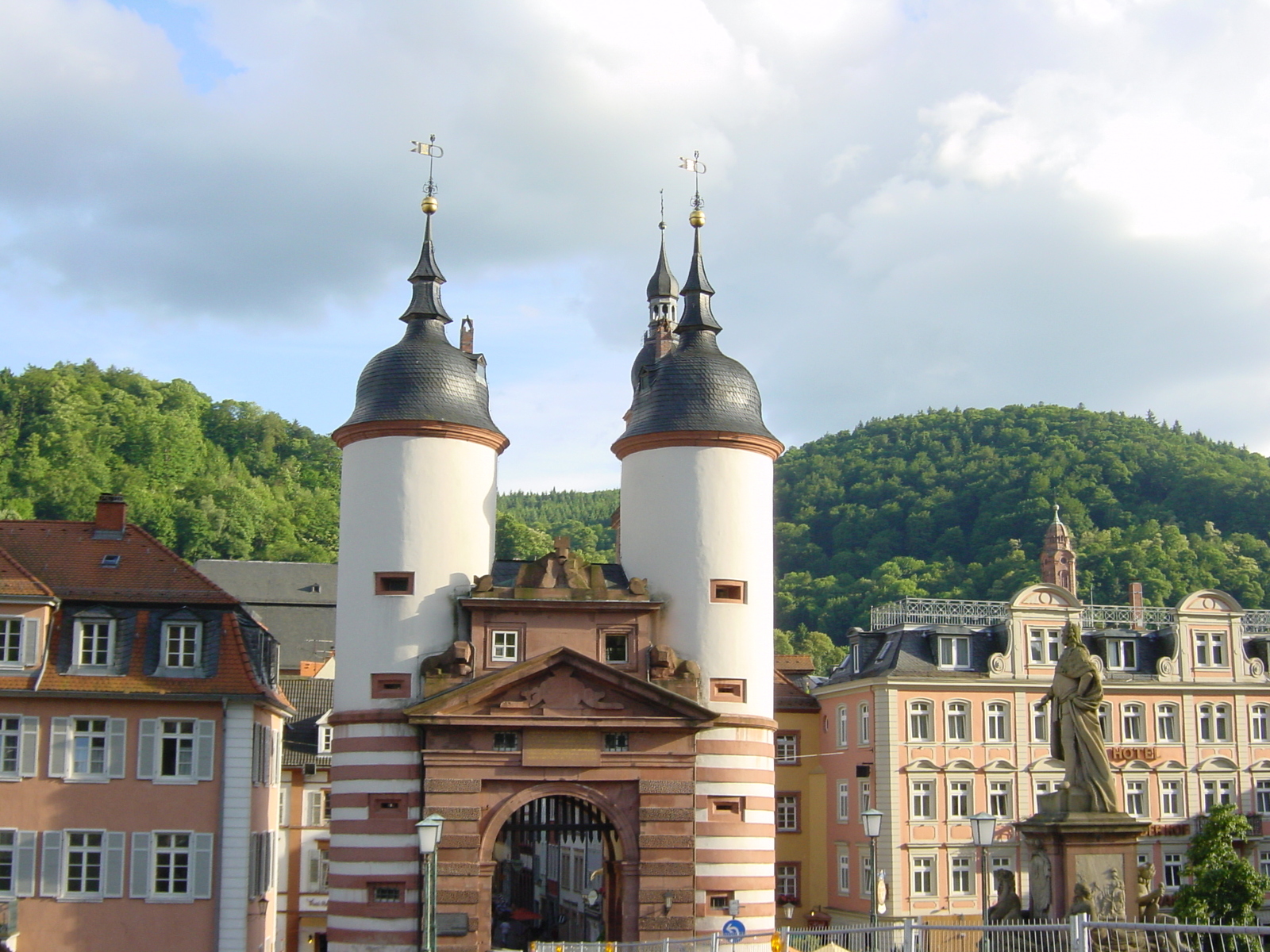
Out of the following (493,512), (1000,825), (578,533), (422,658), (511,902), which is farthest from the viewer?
(578,533)

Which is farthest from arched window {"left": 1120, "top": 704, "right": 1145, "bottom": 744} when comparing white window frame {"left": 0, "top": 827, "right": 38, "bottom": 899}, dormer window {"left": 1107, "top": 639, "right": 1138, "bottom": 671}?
white window frame {"left": 0, "top": 827, "right": 38, "bottom": 899}

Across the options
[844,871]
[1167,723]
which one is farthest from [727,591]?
[1167,723]

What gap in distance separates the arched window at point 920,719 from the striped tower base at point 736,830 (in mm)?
15732

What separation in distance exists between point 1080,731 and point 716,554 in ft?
55.9

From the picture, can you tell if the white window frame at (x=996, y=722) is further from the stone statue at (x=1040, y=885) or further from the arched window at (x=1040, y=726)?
the stone statue at (x=1040, y=885)

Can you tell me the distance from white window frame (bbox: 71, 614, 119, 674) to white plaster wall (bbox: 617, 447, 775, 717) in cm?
1300

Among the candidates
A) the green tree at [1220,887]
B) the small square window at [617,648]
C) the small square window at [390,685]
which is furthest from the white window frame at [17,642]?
the green tree at [1220,887]

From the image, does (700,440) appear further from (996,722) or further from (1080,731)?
(996,722)

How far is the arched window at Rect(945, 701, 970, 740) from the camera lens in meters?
56.2

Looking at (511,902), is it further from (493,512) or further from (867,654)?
(493,512)

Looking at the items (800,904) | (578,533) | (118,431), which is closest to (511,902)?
(800,904)

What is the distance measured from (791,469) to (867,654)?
2607 inches

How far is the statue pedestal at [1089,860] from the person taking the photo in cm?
2467

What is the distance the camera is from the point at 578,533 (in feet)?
387
